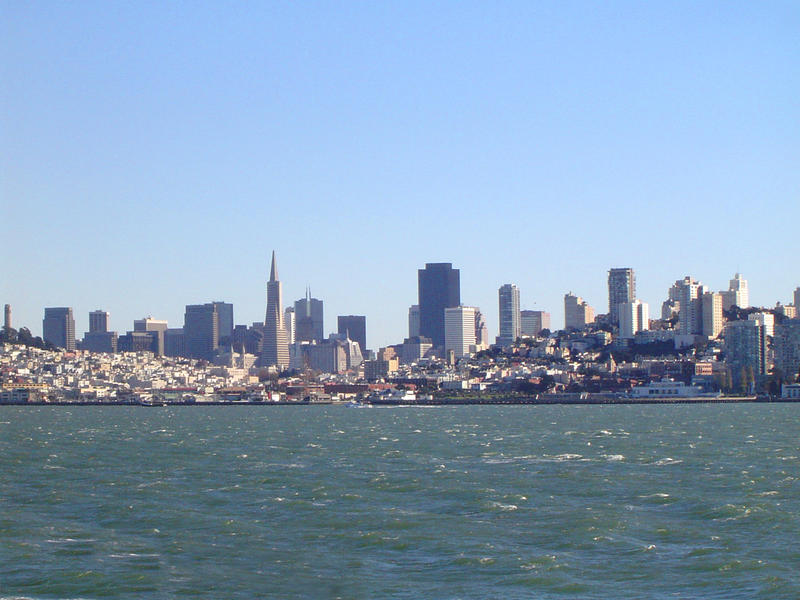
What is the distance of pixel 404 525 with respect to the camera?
29438 mm

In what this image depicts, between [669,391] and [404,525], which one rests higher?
[404,525]

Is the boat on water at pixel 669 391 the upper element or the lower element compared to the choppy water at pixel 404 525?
lower

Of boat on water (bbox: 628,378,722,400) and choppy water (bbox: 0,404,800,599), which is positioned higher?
choppy water (bbox: 0,404,800,599)

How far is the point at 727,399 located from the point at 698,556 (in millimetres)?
154311

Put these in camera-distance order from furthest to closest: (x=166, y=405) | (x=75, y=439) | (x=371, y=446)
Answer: (x=166, y=405) < (x=75, y=439) < (x=371, y=446)

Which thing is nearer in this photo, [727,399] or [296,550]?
[296,550]

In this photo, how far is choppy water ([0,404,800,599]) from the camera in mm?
23094

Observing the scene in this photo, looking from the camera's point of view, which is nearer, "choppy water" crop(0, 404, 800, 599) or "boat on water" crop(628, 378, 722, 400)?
"choppy water" crop(0, 404, 800, 599)

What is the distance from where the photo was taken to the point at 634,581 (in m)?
23.1

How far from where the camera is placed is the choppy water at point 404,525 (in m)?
23.1

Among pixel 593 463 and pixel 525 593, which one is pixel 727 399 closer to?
pixel 593 463

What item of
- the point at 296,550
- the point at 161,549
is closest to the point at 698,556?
the point at 296,550

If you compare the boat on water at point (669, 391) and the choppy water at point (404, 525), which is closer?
the choppy water at point (404, 525)

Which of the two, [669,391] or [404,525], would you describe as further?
[669,391]
